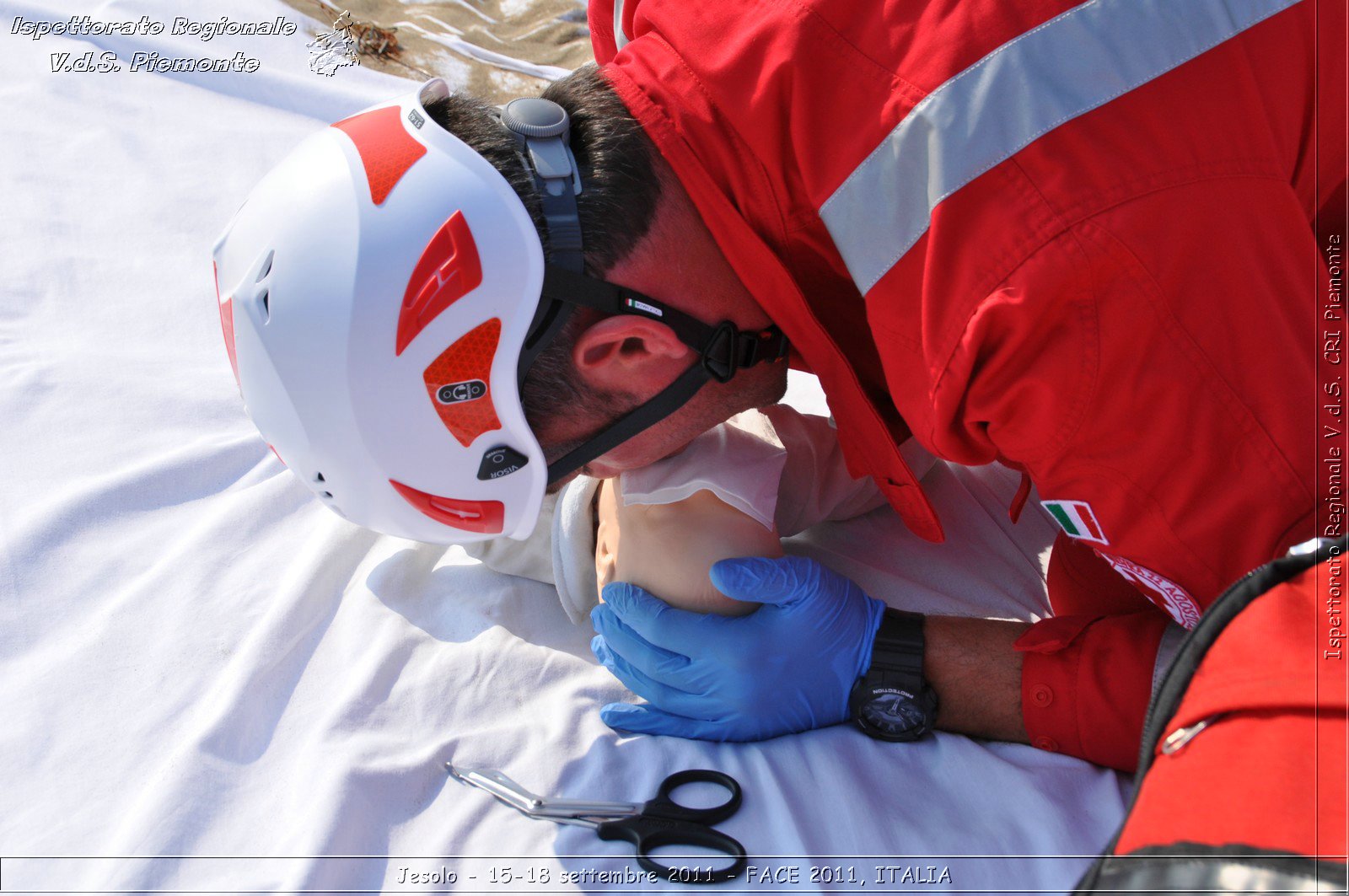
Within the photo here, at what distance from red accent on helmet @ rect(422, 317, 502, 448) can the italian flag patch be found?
29.3 inches

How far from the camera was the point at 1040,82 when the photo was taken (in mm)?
1191

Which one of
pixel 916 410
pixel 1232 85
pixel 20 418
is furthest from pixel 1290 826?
pixel 20 418

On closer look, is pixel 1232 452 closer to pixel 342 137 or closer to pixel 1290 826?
pixel 1290 826

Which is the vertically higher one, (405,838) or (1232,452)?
(1232,452)

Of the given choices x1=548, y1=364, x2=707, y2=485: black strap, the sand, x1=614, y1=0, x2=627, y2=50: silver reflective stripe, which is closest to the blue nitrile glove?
x1=548, y1=364, x2=707, y2=485: black strap

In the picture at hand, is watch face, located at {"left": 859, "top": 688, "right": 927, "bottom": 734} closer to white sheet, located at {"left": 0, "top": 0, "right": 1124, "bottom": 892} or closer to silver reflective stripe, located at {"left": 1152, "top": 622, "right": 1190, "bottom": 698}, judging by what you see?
white sheet, located at {"left": 0, "top": 0, "right": 1124, "bottom": 892}

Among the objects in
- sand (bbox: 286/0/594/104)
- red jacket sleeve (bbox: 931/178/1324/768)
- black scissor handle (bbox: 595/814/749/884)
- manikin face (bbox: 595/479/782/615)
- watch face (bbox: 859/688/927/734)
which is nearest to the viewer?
red jacket sleeve (bbox: 931/178/1324/768)

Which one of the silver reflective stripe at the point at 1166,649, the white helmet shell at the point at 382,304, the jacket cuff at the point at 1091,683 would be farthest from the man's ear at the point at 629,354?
the silver reflective stripe at the point at 1166,649

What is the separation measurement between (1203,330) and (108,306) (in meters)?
2.19

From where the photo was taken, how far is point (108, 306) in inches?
92.6

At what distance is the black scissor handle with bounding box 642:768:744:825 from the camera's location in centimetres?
135

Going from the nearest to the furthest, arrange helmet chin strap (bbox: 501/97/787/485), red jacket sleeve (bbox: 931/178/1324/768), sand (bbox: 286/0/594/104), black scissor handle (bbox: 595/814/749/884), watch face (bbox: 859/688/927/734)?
red jacket sleeve (bbox: 931/178/1324/768), black scissor handle (bbox: 595/814/749/884), helmet chin strap (bbox: 501/97/787/485), watch face (bbox: 859/688/927/734), sand (bbox: 286/0/594/104)

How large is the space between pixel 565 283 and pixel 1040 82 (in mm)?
622

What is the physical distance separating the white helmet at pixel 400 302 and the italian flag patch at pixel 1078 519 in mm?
555
